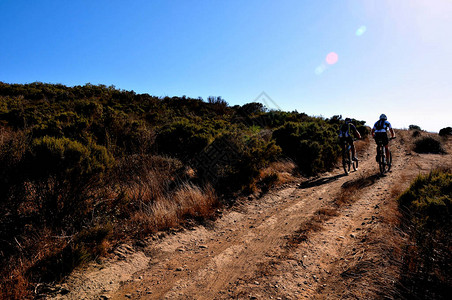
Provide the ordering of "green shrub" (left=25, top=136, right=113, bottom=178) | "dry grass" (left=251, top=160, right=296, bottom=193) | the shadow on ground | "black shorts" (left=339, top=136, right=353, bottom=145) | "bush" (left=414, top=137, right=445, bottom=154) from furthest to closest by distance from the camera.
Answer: "bush" (left=414, top=137, right=445, bottom=154)
"black shorts" (left=339, top=136, right=353, bottom=145)
the shadow on ground
"dry grass" (left=251, top=160, right=296, bottom=193)
"green shrub" (left=25, top=136, right=113, bottom=178)

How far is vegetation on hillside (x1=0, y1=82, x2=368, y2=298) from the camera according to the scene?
3.06m

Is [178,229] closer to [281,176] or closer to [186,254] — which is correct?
[186,254]

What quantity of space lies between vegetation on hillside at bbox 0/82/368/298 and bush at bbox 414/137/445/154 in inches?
450

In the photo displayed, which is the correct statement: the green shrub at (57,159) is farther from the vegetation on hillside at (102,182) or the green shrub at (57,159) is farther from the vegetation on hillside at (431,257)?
the vegetation on hillside at (431,257)

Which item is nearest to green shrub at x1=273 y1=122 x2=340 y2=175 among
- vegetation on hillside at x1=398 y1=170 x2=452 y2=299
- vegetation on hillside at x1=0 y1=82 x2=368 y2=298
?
vegetation on hillside at x1=0 y1=82 x2=368 y2=298

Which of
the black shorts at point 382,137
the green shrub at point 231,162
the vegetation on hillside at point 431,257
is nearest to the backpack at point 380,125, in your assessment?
the black shorts at point 382,137

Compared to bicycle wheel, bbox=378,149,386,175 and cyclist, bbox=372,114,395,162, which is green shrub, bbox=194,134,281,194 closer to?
cyclist, bbox=372,114,395,162

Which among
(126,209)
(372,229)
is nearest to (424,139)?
(372,229)

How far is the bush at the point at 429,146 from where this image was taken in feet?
51.1

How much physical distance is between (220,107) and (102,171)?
20712mm

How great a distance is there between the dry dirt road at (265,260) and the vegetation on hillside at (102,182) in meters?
0.53

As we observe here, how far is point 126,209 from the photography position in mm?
4605

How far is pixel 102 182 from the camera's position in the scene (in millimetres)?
4270

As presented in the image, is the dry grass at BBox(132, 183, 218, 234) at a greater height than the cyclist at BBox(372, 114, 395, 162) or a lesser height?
lesser
